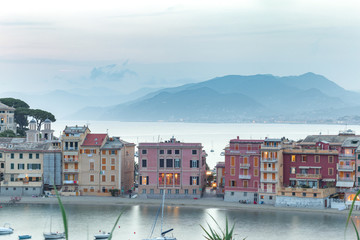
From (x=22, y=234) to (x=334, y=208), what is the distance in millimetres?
35154

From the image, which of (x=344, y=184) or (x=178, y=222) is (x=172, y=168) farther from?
(x=344, y=184)

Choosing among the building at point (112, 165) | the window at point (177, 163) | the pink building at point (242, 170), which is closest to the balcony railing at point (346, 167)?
the pink building at point (242, 170)

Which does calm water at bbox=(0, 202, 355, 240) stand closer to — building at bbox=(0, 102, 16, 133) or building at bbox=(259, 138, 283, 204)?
building at bbox=(259, 138, 283, 204)

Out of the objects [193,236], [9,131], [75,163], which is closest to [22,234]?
[193,236]

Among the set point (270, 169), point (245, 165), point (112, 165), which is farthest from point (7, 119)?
point (270, 169)

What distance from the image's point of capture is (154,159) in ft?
266

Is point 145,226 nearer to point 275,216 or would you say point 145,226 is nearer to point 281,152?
point 275,216

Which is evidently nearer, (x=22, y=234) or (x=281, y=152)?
(x=22, y=234)

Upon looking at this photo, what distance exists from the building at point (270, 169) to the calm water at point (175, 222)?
3623 mm

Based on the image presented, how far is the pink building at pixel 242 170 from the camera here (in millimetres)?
77250

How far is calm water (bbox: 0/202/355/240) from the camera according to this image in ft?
201

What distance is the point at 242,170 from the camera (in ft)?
255

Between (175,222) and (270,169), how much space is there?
1502 centimetres

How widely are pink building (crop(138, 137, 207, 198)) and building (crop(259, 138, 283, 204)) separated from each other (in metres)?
8.63
